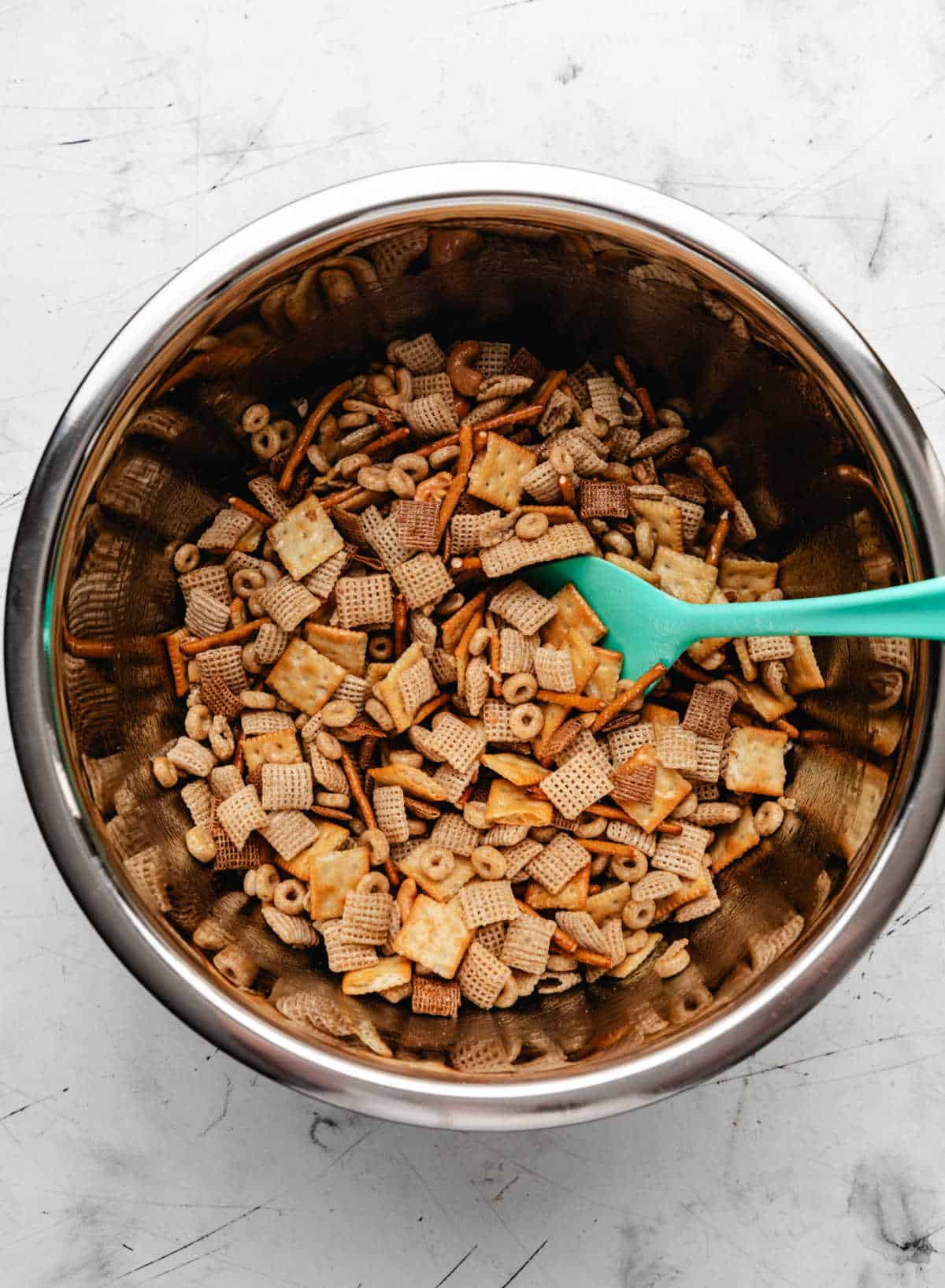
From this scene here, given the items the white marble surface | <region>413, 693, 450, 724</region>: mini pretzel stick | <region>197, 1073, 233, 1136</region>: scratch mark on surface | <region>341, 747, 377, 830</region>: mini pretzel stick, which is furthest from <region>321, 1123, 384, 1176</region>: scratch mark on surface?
<region>413, 693, 450, 724</region>: mini pretzel stick

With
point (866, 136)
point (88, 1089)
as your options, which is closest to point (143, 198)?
point (866, 136)

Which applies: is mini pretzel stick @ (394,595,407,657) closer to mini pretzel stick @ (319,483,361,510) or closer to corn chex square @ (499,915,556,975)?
mini pretzel stick @ (319,483,361,510)

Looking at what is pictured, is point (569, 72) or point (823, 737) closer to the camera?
point (823, 737)

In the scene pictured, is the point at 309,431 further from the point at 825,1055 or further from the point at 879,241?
the point at 825,1055

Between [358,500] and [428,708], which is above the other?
[358,500]

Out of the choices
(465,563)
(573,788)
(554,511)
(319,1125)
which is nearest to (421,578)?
(465,563)

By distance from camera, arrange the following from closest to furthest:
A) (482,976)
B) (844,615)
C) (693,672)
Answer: (844,615) → (482,976) → (693,672)
